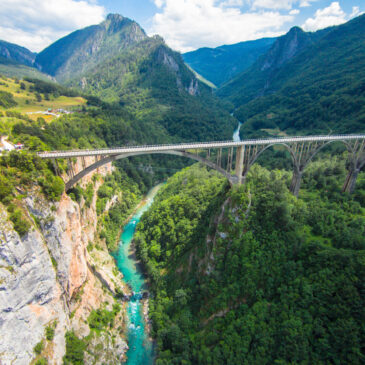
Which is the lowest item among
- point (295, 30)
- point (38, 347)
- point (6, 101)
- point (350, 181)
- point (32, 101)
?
point (38, 347)

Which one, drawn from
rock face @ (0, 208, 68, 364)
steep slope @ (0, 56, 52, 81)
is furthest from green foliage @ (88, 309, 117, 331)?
steep slope @ (0, 56, 52, 81)

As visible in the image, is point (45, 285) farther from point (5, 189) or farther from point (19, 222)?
point (5, 189)

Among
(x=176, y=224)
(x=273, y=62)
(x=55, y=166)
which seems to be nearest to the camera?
(x=55, y=166)

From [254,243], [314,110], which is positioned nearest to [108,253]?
[254,243]

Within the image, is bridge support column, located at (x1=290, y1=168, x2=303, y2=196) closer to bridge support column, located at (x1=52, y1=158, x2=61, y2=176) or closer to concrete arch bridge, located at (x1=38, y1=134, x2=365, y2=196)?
concrete arch bridge, located at (x1=38, y1=134, x2=365, y2=196)

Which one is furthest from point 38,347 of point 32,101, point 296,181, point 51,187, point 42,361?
point 32,101

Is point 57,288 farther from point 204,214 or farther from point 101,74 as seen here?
point 101,74
